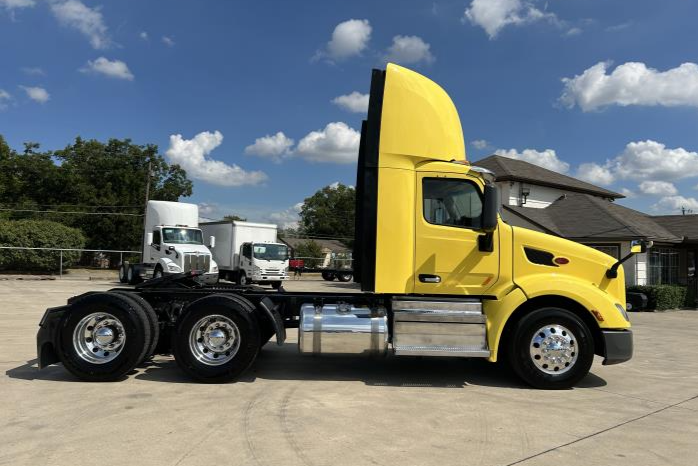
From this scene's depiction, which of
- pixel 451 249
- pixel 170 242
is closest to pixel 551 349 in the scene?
pixel 451 249

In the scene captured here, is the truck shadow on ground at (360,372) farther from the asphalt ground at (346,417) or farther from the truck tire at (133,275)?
the truck tire at (133,275)

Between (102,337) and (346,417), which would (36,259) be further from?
(346,417)

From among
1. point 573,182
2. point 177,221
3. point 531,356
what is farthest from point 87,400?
point 573,182

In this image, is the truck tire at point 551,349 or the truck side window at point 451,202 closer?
the truck tire at point 551,349

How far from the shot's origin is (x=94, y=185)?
48.8 meters

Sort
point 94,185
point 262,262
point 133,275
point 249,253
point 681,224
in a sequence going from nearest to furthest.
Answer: point 681,224, point 133,275, point 262,262, point 249,253, point 94,185

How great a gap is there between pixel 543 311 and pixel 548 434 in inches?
72.4

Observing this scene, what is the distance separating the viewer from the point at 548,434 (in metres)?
4.51

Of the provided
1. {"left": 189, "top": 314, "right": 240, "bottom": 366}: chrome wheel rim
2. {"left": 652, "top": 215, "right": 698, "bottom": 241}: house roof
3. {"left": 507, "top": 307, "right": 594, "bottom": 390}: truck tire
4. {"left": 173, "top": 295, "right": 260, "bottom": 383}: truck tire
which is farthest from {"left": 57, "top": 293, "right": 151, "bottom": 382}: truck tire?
{"left": 652, "top": 215, "right": 698, "bottom": 241}: house roof

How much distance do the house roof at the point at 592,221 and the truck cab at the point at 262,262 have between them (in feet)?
38.1

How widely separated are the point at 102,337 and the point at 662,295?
19.3 meters

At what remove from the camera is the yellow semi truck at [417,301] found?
6000mm

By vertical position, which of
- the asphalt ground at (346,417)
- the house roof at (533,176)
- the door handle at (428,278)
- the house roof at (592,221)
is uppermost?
the house roof at (533,176)

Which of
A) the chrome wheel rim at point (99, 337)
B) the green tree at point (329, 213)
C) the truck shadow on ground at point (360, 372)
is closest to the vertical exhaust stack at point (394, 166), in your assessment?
the truck shadow on ground at point (360, 372)
